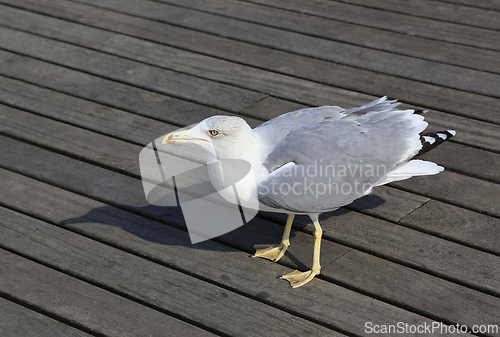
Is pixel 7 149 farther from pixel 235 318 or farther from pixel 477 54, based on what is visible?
pixel 477 54

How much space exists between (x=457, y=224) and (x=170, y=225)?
1.26 m

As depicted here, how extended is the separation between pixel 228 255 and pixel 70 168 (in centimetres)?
106

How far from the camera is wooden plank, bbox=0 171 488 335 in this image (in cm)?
217

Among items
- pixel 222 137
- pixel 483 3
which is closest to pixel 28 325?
pixel 222 137

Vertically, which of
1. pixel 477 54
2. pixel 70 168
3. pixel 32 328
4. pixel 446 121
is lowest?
pixel 32 328

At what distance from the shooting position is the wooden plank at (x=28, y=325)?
2.12 meters

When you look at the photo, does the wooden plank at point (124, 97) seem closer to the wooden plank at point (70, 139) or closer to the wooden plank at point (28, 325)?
the wooden plank at point (70, 139)

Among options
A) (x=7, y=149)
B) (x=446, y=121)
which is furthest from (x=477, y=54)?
(x=7, y=149)

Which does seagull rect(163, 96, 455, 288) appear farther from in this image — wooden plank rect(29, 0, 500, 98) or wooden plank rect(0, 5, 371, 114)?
wooden plank rect(29, 0, 500, 98)

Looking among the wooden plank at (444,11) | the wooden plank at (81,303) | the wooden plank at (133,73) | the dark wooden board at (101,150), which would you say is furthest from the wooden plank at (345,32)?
the wooden plank at (81,303)

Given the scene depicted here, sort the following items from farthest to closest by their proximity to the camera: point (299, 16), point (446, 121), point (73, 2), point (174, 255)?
point (73, 2)
point (299, 16)
point (446, 121)
point (174, 255)

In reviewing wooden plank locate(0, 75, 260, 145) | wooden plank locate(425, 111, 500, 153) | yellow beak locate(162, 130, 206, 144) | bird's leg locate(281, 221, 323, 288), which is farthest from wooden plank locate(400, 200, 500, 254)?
wooden plank locate(0, 75, 260, 145)

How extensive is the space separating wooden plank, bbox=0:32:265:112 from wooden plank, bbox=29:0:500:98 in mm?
618

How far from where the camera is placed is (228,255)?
2502mm
